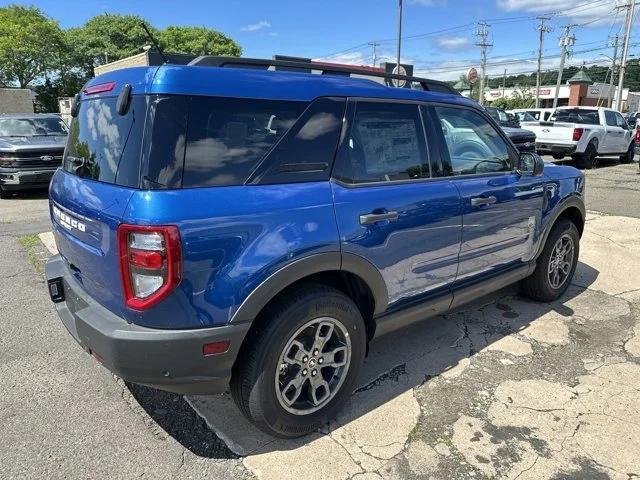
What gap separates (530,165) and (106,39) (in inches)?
2031

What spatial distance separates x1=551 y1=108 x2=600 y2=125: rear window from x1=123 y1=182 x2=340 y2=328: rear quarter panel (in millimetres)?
16201

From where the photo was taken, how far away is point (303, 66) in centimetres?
282

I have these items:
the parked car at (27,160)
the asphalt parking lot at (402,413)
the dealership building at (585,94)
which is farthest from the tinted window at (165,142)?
the dealership building at (585,94)

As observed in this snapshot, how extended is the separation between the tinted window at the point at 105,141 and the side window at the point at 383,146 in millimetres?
1013

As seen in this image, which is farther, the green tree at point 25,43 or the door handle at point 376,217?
the green tree at point 25,43

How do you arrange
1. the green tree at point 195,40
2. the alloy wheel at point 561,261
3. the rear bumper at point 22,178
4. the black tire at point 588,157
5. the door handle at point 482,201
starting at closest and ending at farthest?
the door handle at point 482,201 → the alloy wheel at point 561,261 → the rear bumper at point 22,178 → the black tire at point 588,157 → the green tree at point 195,40

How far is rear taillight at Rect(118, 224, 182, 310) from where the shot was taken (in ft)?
6.75

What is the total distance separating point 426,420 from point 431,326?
130 cm

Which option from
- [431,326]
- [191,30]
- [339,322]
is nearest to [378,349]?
[431,326]

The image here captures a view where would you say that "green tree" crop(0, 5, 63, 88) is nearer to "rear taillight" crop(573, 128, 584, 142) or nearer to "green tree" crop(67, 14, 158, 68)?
"green tree" crop(67, 14, 158, 68)

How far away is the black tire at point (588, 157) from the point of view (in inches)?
598

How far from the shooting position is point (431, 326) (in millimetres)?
4066

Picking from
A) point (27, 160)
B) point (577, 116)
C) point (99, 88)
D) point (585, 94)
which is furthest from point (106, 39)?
point (585, 94)

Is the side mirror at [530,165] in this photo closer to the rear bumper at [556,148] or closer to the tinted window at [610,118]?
the rear bumper at [556,148]
